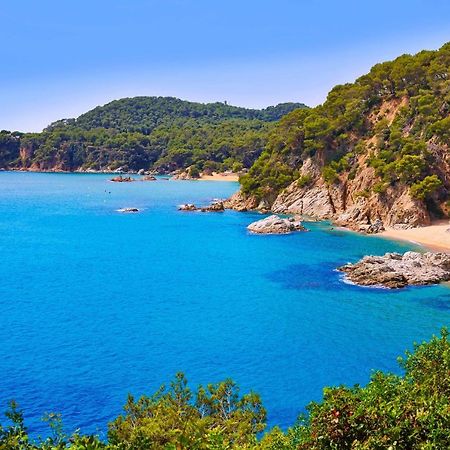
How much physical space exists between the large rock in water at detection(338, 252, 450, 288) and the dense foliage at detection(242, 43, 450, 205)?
74.2 ft

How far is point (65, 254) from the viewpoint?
63781mm

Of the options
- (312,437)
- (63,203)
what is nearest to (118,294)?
(312,437)

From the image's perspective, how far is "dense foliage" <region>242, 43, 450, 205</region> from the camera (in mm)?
77812

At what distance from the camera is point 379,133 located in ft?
291

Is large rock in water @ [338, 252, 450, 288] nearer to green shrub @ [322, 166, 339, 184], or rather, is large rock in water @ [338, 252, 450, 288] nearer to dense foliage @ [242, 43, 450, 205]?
dense foliage @ [242, 43, 450, 205]

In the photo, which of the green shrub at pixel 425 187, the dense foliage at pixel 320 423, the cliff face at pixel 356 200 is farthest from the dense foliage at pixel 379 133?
the dense foliage at pixel 320 423

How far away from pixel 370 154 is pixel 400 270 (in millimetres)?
39604

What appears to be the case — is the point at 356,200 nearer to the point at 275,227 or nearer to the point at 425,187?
the point at 425,187

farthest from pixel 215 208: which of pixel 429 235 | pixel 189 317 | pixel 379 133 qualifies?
pixel 189 317

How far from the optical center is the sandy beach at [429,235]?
6538cm

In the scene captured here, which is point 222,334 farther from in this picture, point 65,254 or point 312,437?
point 65,254

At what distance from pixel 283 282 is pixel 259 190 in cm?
5043

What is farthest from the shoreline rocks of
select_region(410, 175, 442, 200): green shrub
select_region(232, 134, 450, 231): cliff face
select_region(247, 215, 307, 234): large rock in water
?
select_region(410, 175, 442, 200): green shrub

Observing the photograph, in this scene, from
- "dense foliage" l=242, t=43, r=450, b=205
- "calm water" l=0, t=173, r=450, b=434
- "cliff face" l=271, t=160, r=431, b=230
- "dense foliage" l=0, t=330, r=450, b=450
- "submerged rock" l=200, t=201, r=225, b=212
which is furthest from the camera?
"submerged rock" l=200, t=201, r=225, b=212
